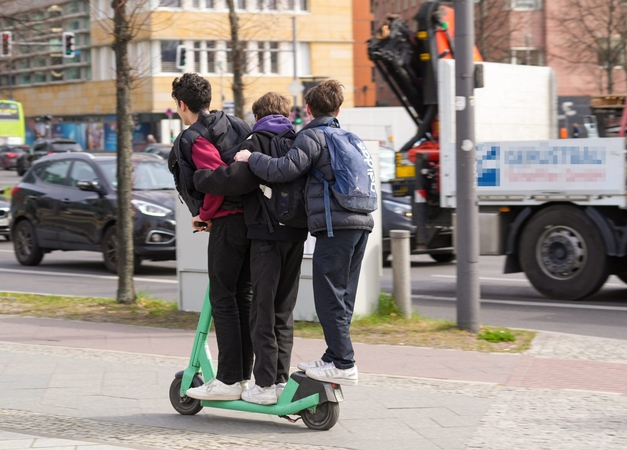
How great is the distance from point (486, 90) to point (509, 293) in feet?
8.67

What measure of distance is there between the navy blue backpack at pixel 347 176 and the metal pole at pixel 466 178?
3327 mm

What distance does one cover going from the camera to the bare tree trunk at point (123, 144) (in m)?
10.1

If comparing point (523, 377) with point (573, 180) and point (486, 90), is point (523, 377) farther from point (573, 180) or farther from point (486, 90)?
point (486, 90)

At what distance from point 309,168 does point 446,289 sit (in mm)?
7739

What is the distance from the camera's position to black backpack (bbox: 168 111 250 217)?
5.58 metres

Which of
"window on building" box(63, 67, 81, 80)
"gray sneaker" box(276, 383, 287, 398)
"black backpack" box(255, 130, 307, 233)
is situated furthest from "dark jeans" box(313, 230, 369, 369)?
"window on building" box(63, 67, 81, 80)

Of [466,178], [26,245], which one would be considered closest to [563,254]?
[466,178]

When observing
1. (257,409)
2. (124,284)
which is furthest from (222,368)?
(124,284)

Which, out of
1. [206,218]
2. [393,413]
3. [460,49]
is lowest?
[393,413]

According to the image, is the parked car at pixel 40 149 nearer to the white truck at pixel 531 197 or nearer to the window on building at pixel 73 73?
the window on building at pixel 73 73

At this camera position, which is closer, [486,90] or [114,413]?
[114,413]

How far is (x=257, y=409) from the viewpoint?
5.62 metres

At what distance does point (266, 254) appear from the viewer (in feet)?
18.0

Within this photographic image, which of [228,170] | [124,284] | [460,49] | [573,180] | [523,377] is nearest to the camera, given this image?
[228,170]
